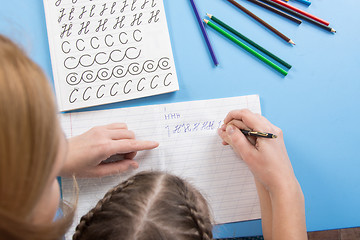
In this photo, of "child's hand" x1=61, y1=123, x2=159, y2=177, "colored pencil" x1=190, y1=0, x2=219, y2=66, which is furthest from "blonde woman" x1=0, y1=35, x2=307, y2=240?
"colored pencil" x1=190, y1=0, x2=219, y2=66

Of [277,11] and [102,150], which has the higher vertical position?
[277,11]

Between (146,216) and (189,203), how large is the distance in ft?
0.24

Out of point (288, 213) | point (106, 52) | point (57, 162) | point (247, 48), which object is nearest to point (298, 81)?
point (247, 48)

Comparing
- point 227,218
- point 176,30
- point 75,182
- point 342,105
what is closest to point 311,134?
point 342,105

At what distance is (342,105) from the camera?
0.63m

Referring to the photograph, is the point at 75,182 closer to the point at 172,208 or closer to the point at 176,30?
the point at 172,208

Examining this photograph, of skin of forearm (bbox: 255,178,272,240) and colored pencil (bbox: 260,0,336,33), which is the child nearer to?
skin of forearm (bbox: 255,178,272,240)

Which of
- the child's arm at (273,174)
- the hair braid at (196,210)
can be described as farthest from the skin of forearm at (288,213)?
the hair braid at (196,210)

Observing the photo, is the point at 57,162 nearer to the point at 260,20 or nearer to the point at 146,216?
the point at 146,216

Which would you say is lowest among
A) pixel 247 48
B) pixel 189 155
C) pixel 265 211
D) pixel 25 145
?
pixel 265 211

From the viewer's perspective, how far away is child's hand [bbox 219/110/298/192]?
1.71 feet

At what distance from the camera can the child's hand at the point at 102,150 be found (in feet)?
1.73

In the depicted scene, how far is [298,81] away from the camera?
0.63 metres

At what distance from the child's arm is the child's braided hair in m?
0.16
